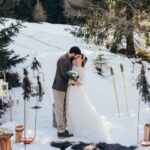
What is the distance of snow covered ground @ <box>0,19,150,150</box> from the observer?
8.33 meters

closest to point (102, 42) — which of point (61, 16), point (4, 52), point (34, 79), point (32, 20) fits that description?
point (34, 79)

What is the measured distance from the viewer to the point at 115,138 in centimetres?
812

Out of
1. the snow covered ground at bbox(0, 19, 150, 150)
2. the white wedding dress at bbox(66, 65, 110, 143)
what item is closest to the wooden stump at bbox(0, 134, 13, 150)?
the snow covered ground at bbox(0, 19, 150, 150)

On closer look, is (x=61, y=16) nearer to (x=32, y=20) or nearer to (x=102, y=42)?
(x=32, y=20)

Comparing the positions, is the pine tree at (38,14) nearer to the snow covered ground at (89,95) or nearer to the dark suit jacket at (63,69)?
the snow covered ground at (89,95)

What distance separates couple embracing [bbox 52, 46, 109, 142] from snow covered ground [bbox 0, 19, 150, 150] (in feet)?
0.73

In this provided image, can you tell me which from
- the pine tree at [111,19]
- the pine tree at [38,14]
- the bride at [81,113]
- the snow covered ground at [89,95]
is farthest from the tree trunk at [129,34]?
the pine tree at [38,14]

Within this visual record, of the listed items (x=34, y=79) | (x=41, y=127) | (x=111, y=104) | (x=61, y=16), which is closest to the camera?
(x=41, y=127)

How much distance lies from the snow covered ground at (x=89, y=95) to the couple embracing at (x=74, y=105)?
0.22 m

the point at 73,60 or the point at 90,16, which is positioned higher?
the point at 90,16

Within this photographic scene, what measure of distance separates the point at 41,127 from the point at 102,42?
25.0 feet

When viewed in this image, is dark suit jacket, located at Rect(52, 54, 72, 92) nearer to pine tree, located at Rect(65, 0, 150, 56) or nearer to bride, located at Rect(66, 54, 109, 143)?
bride, located at Rect(66, 54, 109, 143)

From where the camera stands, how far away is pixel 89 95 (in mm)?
11805

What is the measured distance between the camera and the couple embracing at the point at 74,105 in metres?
8.05
